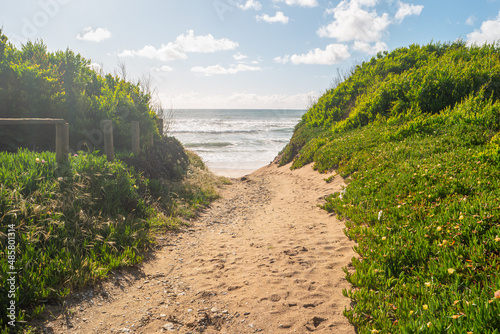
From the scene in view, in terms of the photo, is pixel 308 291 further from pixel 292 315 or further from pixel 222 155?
pixel 222 155

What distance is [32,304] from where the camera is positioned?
3.52 meters

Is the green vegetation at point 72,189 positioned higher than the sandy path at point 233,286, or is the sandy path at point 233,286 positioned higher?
the green vegetation at point 72,189

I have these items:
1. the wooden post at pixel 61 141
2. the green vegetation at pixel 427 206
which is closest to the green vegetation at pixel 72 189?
the wooden post at pixel 61 141

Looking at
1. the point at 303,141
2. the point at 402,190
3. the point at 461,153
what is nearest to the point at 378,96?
the point at 303,141

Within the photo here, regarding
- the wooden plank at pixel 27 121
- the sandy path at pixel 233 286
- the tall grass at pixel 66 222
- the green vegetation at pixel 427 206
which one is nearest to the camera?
the green vegetation at pixel 427 206

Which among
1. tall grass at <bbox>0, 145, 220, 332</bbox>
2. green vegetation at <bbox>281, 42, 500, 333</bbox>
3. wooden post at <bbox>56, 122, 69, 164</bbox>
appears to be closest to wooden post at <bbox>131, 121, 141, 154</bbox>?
tall grass at <bbox>0, 145, 220, 332</bbox>

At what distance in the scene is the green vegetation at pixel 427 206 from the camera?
2977 millimetres

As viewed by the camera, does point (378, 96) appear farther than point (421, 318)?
Yes

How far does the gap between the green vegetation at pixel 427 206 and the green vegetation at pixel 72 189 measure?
3.77 meters

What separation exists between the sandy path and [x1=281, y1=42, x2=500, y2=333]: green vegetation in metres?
0.40

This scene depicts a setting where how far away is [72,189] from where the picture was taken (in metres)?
5.56

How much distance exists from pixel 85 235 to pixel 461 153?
7.57 m

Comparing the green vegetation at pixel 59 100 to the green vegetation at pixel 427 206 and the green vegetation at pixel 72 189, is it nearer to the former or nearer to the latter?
the green vegetation at pixel 72 189

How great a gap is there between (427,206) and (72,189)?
632 cm
